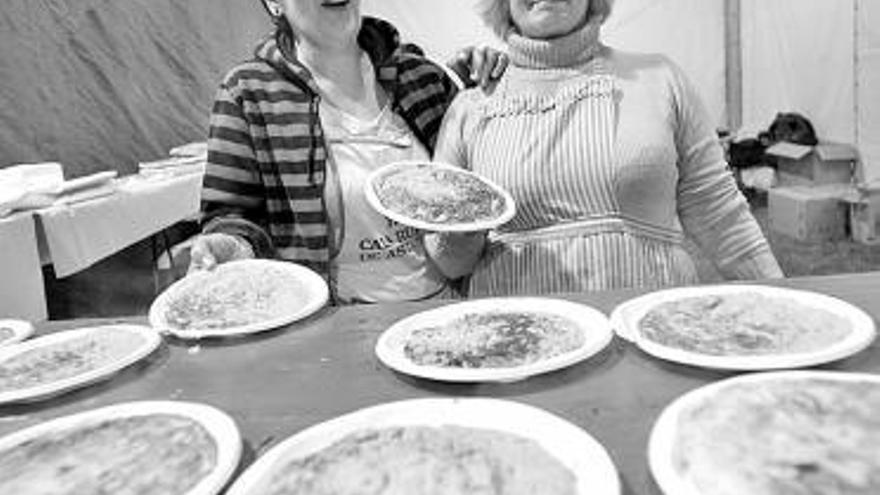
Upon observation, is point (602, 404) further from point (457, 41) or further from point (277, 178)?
point (457, 41)

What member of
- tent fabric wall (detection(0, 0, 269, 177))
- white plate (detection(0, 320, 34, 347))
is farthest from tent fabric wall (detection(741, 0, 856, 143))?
white plate (detection(0, 320, 34, 347))

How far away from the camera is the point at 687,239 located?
1.67m

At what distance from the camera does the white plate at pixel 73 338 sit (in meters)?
1.10

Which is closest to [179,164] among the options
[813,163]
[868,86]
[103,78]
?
[103,78]

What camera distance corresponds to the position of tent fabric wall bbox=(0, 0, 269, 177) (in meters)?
3.30

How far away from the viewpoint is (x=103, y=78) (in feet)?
12.4

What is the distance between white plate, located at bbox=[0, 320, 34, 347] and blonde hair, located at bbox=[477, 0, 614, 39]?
4.05 ft

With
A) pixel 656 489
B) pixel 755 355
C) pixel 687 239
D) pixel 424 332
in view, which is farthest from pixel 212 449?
pixel 687 239

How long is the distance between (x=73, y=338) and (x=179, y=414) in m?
0.51

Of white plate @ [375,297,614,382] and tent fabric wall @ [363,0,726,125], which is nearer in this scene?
white plate @ [375,297,614,382]

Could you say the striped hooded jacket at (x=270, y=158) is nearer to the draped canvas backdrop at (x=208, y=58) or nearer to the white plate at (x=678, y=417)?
the white plate at (x=678, y=417)

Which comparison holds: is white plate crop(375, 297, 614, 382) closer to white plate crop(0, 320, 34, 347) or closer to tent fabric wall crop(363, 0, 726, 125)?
white plate crop(0, 320, 34, 347)

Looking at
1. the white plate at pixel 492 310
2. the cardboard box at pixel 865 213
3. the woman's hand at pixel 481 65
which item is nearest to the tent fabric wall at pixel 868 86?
the cardboard box at pixel 865 213

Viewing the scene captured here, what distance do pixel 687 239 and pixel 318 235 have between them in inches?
35.3
